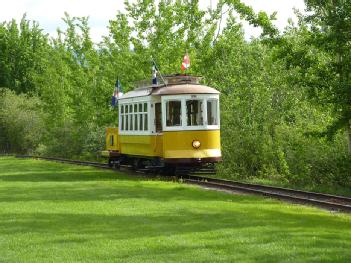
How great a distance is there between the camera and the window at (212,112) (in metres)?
21.6

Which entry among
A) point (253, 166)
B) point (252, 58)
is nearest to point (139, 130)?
point (253, 166)

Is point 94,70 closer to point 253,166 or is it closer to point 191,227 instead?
point 253,166

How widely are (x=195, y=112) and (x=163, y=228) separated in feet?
33.7

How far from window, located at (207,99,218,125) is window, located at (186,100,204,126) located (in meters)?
0.25

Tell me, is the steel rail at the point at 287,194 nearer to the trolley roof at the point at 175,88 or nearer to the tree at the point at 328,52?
the tree at the point at 328,52

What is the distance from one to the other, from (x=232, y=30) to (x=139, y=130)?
41.7 feet

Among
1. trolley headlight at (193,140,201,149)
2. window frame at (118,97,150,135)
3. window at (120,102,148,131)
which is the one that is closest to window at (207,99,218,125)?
trolley headlight at (193,140,201,149)

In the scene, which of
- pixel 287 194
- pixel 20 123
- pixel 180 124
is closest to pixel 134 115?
pixel 180 124

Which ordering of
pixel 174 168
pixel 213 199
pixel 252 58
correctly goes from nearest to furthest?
pixel 213 199 → pixel 174 168 → pixel 252 58

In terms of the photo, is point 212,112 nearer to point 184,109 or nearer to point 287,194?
point 184,109

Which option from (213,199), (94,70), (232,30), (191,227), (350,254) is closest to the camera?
(350,254)

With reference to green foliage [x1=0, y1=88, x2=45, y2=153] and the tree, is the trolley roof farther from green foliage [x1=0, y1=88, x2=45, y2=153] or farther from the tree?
green foliage [x1=0, y1=88, x2=45, y2=153]

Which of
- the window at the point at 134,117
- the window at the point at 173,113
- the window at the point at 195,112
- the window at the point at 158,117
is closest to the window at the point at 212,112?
the window at the point at 195,112

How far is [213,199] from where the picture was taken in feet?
52.7
